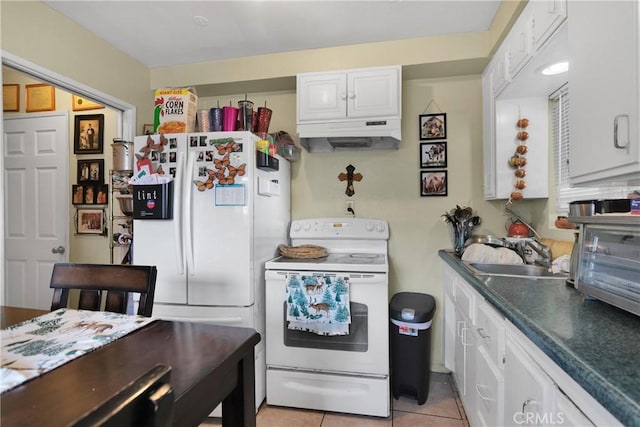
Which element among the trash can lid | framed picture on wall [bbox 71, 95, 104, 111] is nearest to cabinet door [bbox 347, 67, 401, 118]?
the trash can lid

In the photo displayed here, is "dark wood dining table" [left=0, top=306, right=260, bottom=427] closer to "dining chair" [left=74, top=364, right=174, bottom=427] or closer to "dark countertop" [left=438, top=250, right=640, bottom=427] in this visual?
"dining chair" [left=74, top=364, right=174, bottom=427]

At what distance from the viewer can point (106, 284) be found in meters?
1.33

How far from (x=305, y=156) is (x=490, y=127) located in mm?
1425

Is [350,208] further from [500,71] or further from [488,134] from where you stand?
[500,71]

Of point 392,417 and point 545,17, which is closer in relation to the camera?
point 545,17

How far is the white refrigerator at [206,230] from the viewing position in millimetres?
1946

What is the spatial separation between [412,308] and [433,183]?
101 centimetres

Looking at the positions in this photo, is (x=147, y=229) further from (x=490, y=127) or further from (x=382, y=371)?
(x=490, y=127)

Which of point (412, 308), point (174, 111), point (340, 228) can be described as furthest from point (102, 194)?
point (412, 308)

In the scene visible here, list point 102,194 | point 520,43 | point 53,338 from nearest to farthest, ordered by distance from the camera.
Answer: point 53,338 → point 520,43 → point 102,194

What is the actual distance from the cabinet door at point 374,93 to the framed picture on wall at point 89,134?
2189 mm

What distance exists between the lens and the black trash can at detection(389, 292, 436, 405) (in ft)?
6.74

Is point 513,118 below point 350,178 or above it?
above

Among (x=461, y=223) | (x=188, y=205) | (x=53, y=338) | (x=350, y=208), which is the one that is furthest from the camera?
(x=350, y=208)
